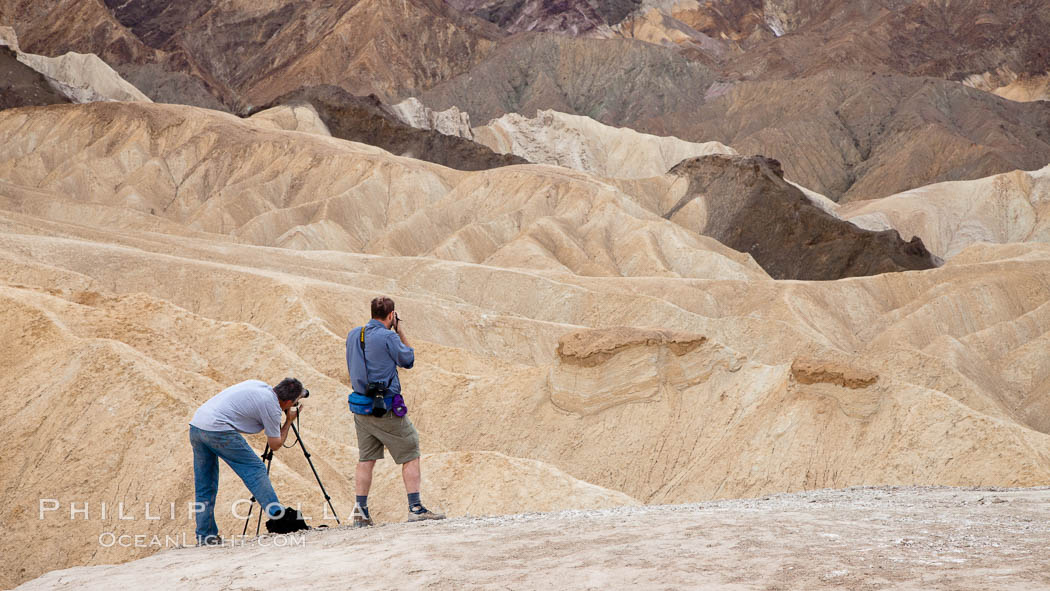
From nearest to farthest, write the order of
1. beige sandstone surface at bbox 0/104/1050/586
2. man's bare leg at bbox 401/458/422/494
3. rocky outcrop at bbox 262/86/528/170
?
man's bare leg at bbox 401/458/422/494, beige sandstone surface at bbox 0/104/1050/586, rocky outcrop at bbox 262/86/528/170

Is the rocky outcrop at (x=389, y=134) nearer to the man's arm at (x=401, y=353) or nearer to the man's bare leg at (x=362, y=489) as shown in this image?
the man's bare leg at (x=362, y=489)

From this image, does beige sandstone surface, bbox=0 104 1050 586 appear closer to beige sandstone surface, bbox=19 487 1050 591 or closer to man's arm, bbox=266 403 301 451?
beige sandstone surface, bbox=19 487 1050 591

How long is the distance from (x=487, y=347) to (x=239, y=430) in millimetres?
24666

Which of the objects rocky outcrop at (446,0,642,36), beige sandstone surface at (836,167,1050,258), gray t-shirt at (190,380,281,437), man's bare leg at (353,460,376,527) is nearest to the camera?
gray t-shirt at (190,380,281,437)

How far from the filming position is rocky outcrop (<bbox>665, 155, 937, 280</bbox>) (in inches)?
2375

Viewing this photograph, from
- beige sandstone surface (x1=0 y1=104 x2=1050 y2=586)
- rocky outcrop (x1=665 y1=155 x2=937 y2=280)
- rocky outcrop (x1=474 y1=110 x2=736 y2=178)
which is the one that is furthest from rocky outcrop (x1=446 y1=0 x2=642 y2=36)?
beige sandstone surface (x1=0 y1=104 x2=1050 y2=586)

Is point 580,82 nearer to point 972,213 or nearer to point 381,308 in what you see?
point 972,213

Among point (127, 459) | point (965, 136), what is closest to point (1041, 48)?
point (965, 136)

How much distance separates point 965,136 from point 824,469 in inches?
3376

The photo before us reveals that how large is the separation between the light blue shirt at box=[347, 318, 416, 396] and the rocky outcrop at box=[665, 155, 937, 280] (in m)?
53.8

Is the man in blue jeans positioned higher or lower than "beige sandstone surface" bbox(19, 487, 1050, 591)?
higher

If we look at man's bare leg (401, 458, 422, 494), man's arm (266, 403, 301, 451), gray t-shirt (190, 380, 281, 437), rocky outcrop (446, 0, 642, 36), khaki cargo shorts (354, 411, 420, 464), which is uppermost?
rocky outcrop (446, 0, 642, 36)

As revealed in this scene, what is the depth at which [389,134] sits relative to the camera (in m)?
82.0

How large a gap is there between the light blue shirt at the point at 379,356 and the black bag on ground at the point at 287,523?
1.34 metres
